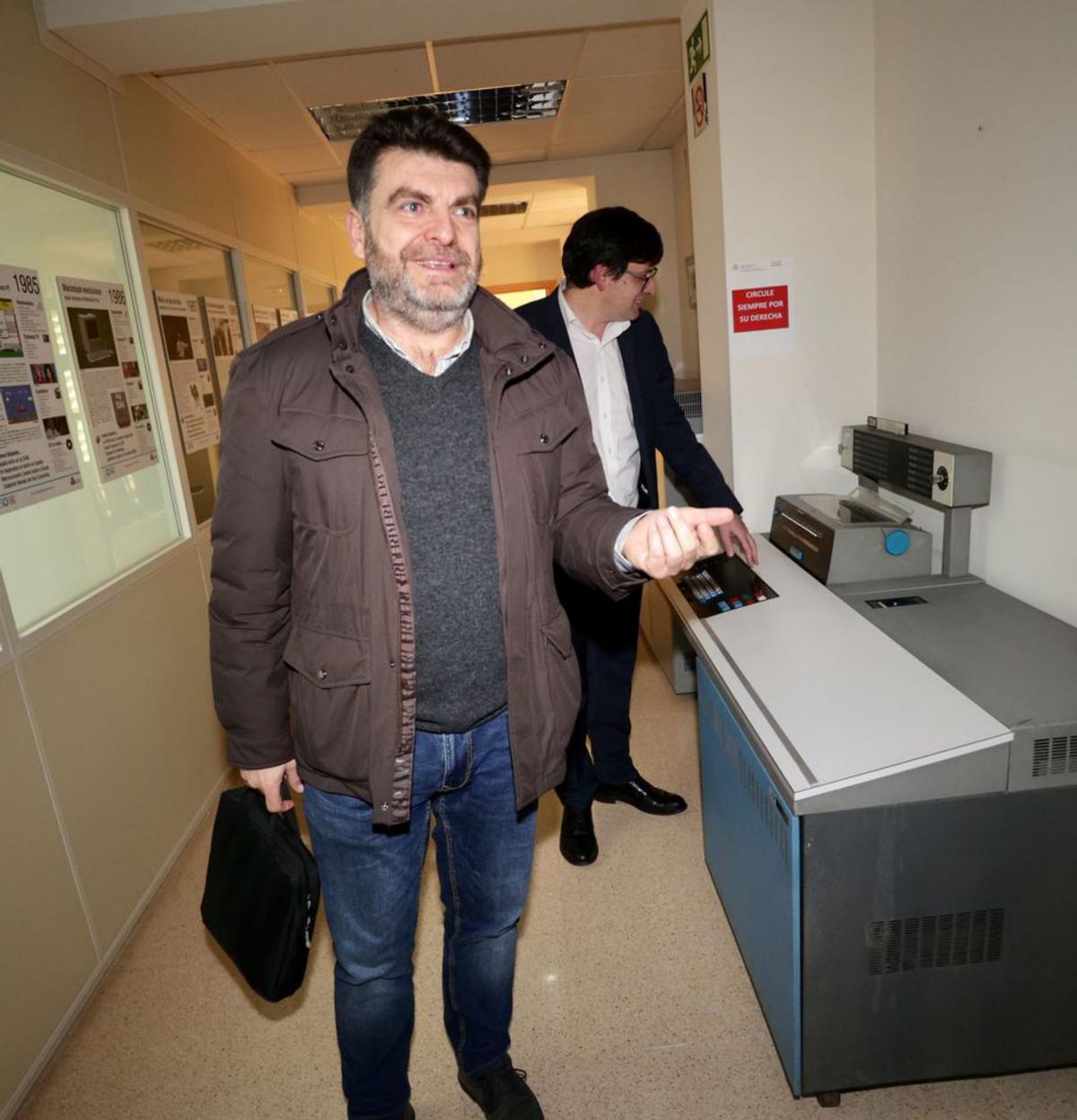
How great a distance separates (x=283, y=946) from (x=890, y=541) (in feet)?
5.10

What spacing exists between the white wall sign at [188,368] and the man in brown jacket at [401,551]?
1.98 metres

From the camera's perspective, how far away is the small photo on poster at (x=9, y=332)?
76.0 inches

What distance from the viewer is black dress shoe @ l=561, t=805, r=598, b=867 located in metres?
2.33

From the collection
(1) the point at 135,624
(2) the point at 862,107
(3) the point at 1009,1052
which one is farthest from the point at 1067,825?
(1) the point at 135,624

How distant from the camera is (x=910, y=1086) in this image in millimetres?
1557

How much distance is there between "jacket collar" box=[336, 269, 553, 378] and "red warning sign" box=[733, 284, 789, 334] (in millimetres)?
1273

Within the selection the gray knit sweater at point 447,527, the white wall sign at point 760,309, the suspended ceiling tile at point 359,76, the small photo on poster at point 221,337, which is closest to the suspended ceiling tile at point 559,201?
Answer: the suspended ceiling tile at point 359,76

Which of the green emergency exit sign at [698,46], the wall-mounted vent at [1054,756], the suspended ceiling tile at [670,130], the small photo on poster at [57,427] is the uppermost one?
the suspended ceiling tile at [670,130]

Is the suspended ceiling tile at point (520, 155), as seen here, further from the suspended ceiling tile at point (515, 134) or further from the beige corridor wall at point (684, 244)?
the beige corridor wall at point (684, 244)

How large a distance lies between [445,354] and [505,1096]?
137 centimetres

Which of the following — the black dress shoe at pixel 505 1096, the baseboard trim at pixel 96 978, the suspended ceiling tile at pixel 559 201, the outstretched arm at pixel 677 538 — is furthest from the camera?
the suspended ceiling tile at pixel 559 201

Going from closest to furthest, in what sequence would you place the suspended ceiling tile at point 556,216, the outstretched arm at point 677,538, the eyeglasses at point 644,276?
the outstretched arm at point 677,538 < the eyeglasses at point 644,276 < the suspended ceiling tile at point 556,216

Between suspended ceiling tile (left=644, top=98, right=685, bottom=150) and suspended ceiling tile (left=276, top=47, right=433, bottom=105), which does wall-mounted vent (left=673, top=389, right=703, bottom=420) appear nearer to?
suspended ceiling tile (left=276, top=47, right=433, bottom=105)

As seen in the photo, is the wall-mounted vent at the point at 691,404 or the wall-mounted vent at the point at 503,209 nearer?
the wall-mounted vent at the point at 691,404
